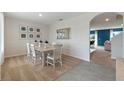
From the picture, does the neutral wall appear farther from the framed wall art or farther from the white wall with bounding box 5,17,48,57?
the white wall with bounding box 5,17,48,57

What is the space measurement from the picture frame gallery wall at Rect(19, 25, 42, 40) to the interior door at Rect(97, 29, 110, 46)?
311 inches

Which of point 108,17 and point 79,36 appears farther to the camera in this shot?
point 108,17

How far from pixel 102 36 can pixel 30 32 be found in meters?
8.73

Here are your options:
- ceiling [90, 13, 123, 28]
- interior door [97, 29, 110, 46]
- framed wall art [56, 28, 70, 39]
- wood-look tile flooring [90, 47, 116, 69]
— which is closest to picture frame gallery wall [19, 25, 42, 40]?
framed wall art [56, 28, 70, 39]

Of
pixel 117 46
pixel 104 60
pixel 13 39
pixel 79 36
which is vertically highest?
Result: pixel 79 36

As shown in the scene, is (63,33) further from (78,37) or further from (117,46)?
(117,46)

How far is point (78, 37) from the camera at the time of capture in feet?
15.5

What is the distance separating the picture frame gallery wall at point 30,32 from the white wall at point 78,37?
1934mm

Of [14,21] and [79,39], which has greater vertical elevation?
[14,21]

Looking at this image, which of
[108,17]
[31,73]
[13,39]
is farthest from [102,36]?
[31,73]
